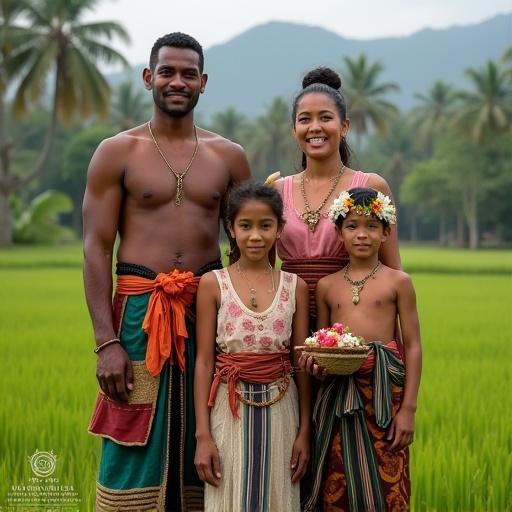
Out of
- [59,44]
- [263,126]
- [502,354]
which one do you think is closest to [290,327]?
[502,354]

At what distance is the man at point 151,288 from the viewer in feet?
9.66

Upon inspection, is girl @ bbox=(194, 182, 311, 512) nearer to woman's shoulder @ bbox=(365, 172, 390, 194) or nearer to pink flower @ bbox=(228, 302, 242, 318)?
pink flower @ bbox=(228, 302, 242, 318)

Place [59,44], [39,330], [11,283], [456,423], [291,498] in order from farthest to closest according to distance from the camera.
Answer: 1. [59,44]
2. [11,283]
3. [39,330]
4. [456,423]
5. [291,498]

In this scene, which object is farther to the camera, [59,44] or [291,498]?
[59,44]

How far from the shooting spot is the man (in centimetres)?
295

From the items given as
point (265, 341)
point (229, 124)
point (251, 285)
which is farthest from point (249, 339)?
point (229, 124)

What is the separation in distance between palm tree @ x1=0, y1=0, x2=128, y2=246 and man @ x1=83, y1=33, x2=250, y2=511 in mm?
22027

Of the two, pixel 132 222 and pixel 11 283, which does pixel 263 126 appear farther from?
pixel 132 222

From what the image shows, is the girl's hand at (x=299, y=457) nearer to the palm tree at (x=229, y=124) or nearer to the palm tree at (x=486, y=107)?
the palm tree at (x=486, y=107)

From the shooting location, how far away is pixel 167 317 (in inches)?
116

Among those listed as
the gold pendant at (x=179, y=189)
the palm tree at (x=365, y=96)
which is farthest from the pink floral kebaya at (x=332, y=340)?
the palm tree at (x=365, y=96)

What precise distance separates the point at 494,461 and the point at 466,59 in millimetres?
203189

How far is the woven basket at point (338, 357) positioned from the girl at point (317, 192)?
1.28 ft

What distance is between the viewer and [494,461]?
4.09 m
